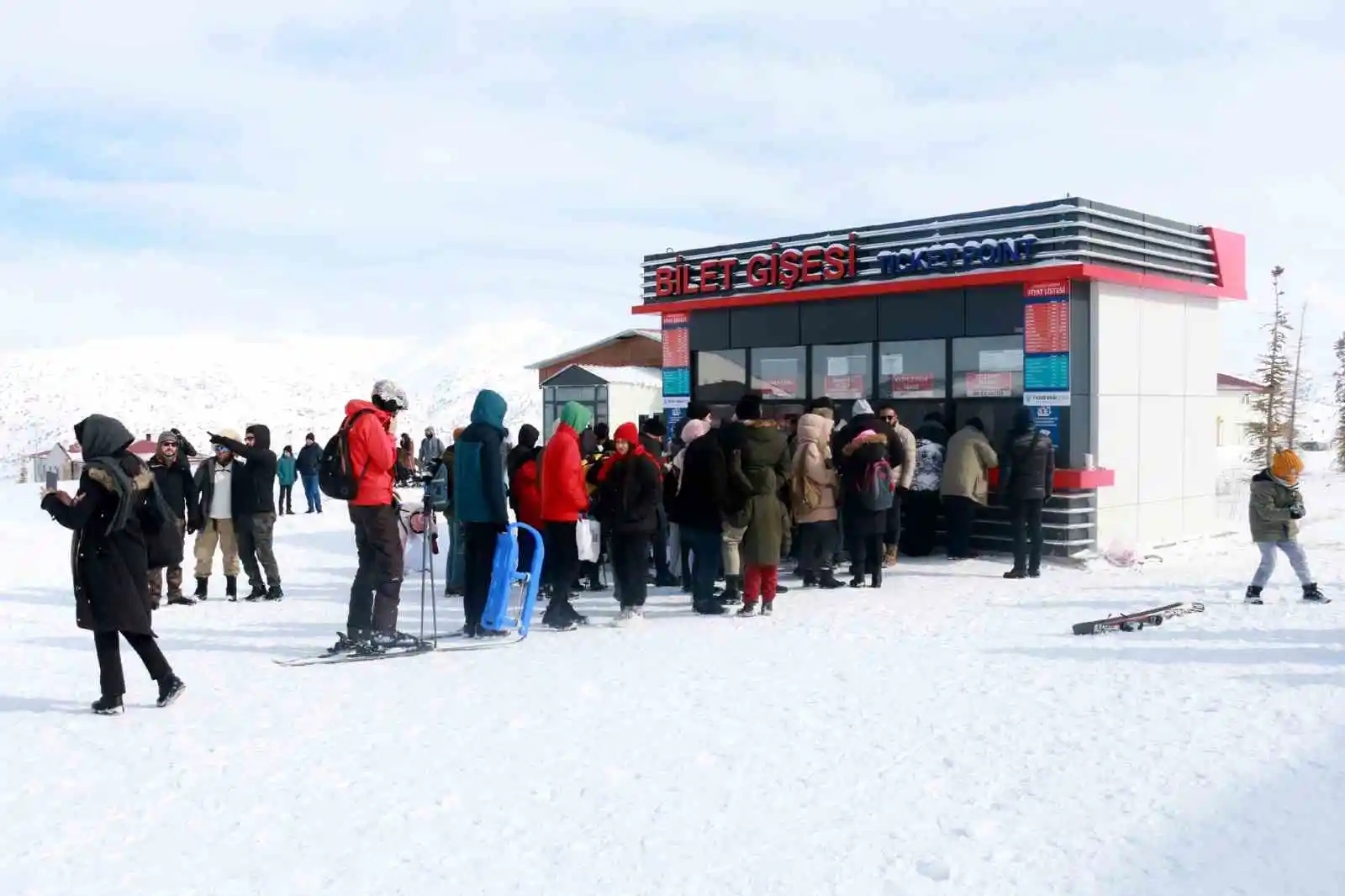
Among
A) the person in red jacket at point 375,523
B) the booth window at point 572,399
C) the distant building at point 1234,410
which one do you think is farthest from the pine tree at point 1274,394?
the person in red jacket at point 375,523

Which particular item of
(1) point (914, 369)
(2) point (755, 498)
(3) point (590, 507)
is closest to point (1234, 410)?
(1) point (914, 369)

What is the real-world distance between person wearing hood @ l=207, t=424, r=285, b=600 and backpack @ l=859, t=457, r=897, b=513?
5.36m

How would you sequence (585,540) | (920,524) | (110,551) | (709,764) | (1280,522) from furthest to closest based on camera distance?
(920,524) < (1280,522) < (585,540) < (110,551) < (709,764)

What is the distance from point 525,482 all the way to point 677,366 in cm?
708

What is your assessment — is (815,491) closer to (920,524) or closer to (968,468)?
(968,468)

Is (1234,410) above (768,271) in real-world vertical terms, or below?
below

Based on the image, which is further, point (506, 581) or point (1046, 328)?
point (1046, 328)

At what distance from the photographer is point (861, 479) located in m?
10.8

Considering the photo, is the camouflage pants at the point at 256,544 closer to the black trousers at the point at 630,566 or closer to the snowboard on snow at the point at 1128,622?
the black trousers at the point at 630,566

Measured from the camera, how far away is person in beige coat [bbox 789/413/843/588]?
10.7m

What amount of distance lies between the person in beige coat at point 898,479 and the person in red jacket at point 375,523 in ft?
17.5

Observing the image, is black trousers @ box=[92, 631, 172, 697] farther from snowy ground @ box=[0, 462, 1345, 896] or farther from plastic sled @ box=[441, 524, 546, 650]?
plastic sled @ box=[441, 524, 546, 650]

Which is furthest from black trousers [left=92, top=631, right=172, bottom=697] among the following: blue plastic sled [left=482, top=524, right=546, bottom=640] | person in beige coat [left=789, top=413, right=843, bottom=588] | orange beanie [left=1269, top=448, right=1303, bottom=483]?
orange beanie [left=1269, top=448, right=1303, bottom=483]

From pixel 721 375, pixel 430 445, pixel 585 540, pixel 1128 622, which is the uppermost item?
pixel 721 375
